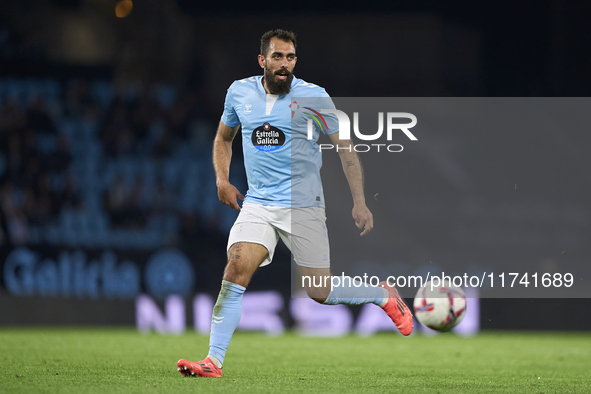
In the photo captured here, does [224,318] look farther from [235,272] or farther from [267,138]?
[267,138]

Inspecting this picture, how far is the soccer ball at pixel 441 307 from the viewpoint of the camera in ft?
17.4

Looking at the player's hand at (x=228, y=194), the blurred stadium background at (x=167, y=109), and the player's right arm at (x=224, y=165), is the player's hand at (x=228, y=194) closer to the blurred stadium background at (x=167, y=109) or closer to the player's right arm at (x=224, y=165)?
the player's right arm at (x=224, y=165)

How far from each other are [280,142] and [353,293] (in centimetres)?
102

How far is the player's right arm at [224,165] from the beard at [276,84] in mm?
420

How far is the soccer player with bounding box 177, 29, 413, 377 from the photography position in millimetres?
5027

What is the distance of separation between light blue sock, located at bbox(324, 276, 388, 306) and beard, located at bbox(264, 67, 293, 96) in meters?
1.18

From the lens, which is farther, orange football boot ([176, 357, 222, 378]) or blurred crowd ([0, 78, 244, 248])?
blurred crowd ([0, 78, 244, 248])

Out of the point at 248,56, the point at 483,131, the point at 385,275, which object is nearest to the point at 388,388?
the point at 385,275

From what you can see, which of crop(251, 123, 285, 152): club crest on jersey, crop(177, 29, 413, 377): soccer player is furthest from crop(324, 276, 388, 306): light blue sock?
crop(251, 123, 285, 152): club crest on jersey

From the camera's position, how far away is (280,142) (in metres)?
5.14

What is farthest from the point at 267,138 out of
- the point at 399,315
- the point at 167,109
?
the point at 167,109

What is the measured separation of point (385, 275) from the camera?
1077 centimetres

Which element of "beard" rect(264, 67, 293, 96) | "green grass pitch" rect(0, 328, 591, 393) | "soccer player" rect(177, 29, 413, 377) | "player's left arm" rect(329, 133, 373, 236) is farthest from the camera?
"player's left arm" rect(329, 133, 373, 236)

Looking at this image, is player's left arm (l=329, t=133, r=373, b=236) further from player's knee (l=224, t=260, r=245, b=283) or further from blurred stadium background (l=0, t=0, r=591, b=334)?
blurred stadium background (l=0, t=0, r=591, b=334)
